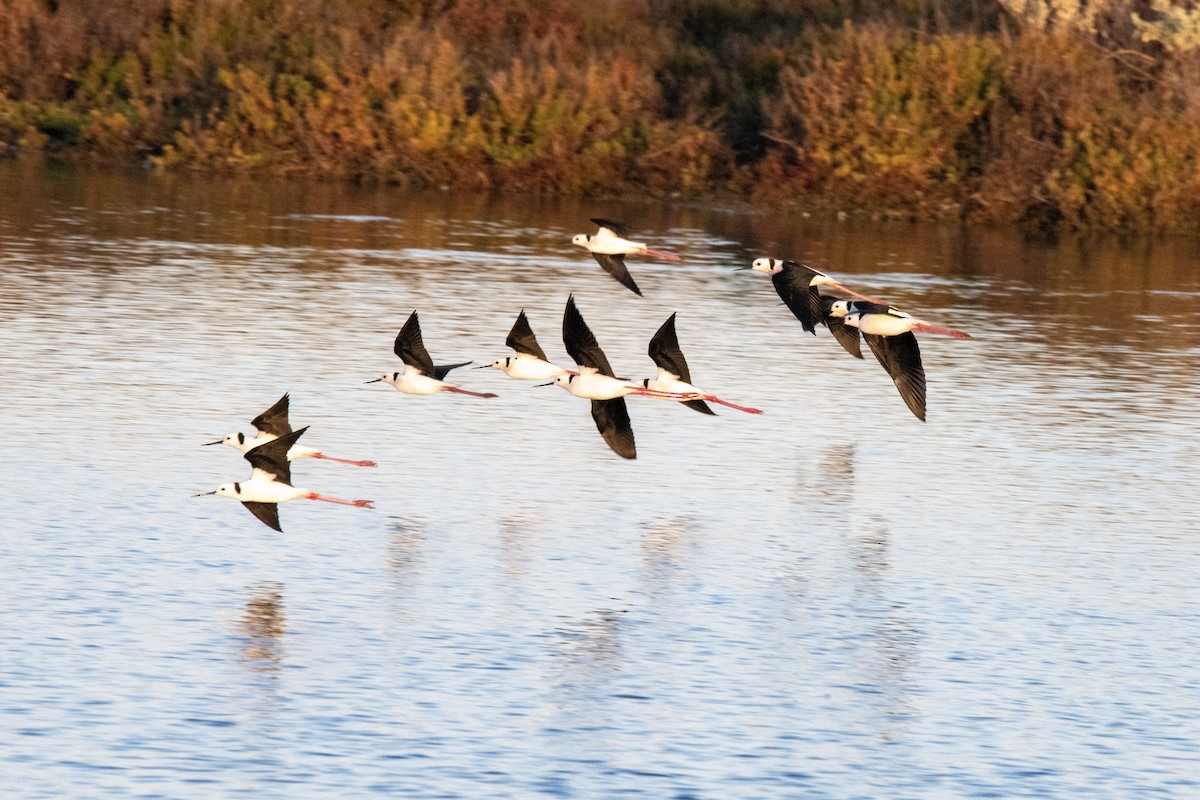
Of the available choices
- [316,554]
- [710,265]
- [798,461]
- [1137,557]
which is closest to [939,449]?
[798,461]

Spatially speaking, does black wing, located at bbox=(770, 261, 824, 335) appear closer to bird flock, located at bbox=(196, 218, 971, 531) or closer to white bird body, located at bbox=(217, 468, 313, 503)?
bird flock, located at bbox=(196, 218, 971, 531)

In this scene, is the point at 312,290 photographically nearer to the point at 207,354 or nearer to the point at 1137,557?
the point at 207,354

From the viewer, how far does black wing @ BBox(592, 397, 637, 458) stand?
40.5 ft

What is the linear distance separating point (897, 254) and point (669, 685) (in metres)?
15.1

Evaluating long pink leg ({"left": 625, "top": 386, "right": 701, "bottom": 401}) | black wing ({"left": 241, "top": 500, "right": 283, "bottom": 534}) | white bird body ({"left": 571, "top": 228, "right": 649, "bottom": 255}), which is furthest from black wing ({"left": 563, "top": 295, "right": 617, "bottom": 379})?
black wing ({"left": 241, "top": 500, "right": 283, "bottom": 534})

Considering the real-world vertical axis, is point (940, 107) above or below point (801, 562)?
above

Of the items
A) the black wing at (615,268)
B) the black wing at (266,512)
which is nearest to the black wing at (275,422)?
the black wing at (266,512)

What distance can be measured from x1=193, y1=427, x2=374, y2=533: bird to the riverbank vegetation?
52.7 feet

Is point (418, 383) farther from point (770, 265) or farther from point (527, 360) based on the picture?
point (770, 265)

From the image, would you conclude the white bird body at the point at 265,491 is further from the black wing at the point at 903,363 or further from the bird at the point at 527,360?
the black wing at the point at 903,363

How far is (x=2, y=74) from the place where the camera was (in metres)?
28.9

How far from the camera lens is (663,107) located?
1127 inches

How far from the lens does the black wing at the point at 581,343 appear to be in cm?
1198

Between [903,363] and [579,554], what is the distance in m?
2.62
